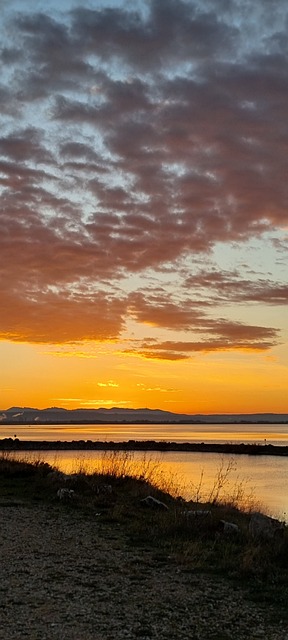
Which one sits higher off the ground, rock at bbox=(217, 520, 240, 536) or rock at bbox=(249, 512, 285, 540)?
rock at bbox=(249, 512, 285, 540)

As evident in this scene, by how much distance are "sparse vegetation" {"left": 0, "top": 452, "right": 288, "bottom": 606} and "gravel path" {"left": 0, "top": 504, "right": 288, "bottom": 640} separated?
23.1 inches

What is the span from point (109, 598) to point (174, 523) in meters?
5.32

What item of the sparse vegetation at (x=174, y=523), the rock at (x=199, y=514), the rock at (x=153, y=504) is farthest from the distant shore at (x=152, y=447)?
the rock at (x=199, y=514)

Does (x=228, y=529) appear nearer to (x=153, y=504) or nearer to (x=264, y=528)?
(x=264, y=528)

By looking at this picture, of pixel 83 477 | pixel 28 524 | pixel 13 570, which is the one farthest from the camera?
pixel 83 477

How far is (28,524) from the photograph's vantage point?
47.3 feet

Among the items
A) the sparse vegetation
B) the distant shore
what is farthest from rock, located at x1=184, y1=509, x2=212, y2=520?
the distant shore

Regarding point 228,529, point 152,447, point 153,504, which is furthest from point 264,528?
point 152,447

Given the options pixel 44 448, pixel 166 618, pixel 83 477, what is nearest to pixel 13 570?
pixel 166 618

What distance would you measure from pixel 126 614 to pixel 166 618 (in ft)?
1.63

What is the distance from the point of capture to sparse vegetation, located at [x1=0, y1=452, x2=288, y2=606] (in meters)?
10.4

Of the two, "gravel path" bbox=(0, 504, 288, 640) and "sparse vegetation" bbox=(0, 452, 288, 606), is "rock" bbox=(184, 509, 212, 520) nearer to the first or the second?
"sparse vegetation" bbox=(0, 452, 288, 606)

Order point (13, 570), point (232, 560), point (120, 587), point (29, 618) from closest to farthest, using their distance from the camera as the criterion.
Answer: point (29, 618) < point (120, 587) < point (13, 570) < point (232, 560)

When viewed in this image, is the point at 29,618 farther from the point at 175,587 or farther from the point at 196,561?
the point at 196,561
